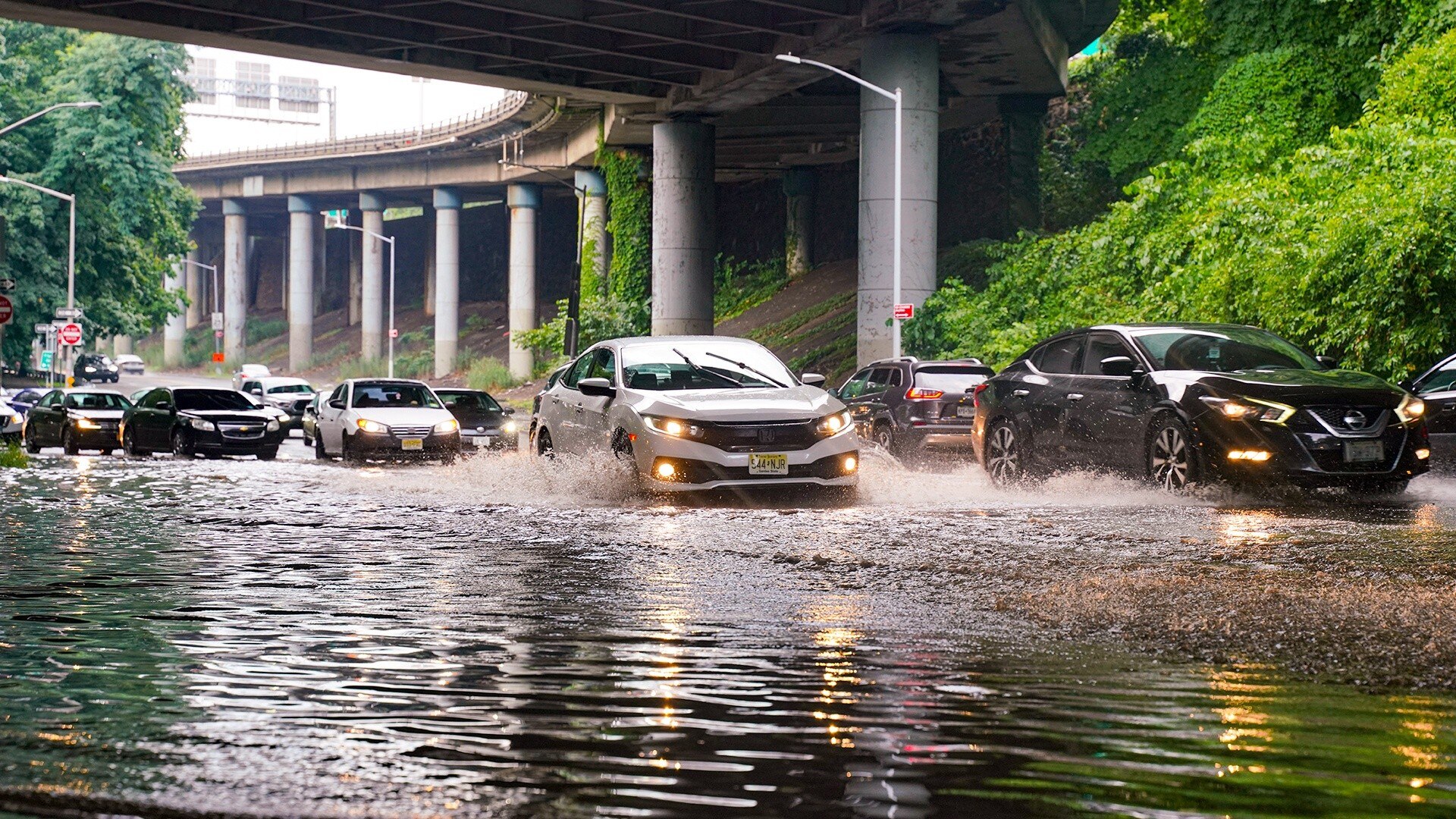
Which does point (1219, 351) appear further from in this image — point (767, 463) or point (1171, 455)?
point (767, 463)

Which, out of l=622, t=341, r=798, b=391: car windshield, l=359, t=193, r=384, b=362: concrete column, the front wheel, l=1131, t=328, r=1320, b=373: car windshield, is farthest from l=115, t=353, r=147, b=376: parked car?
the front wheel

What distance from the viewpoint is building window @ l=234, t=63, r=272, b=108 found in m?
130

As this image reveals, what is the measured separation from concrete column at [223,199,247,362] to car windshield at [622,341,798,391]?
8893 cm

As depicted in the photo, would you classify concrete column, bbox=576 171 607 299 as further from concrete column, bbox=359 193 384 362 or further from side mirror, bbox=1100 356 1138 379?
side mirror, bbox=1100 356 1138 379

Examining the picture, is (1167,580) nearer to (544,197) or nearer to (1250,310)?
(1250,310)

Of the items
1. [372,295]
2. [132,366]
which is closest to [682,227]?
→ [372,295]

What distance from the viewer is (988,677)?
6594mm

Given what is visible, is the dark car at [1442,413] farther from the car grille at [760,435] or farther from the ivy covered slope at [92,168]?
the ivy covered slope at [92,168]

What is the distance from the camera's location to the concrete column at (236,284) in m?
102

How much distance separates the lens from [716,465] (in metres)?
15.3

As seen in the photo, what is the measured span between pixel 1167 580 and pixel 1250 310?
58.2 ft

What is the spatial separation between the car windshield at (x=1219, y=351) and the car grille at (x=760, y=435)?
10.6ft

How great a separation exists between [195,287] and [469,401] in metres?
99.3

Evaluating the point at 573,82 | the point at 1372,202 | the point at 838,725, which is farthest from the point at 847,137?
the point at 838,725
